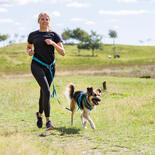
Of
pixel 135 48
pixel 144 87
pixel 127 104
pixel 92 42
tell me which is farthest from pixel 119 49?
pixel 127 104

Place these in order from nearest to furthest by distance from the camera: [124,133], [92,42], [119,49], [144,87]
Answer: [124,133] < [144,87] < [92,42] < [119,49]

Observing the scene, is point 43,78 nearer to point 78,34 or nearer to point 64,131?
point 64,131

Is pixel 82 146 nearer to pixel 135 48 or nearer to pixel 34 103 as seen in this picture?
pixel 34 103

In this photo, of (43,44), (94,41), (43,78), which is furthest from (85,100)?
(94,41)

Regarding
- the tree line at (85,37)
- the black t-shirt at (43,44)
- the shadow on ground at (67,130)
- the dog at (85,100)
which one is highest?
the tree line at (85,37)

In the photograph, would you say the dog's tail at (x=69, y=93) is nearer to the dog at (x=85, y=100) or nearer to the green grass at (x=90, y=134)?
the dog at (x=85, y=100)

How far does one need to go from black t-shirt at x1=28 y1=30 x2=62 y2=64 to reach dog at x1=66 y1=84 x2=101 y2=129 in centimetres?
148

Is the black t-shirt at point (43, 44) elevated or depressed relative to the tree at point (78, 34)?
depressed

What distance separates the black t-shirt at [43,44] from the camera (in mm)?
7406

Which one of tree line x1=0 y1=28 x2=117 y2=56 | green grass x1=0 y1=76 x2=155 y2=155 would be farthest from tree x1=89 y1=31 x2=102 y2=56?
green grass x1=0 y1=76 x2=155 y2=155

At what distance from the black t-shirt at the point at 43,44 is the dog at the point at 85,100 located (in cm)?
148

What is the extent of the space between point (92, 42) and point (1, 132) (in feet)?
352

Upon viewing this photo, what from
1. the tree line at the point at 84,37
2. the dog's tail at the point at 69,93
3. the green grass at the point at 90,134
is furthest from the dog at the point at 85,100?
the tree line at the point at 84,37

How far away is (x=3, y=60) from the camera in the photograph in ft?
280
